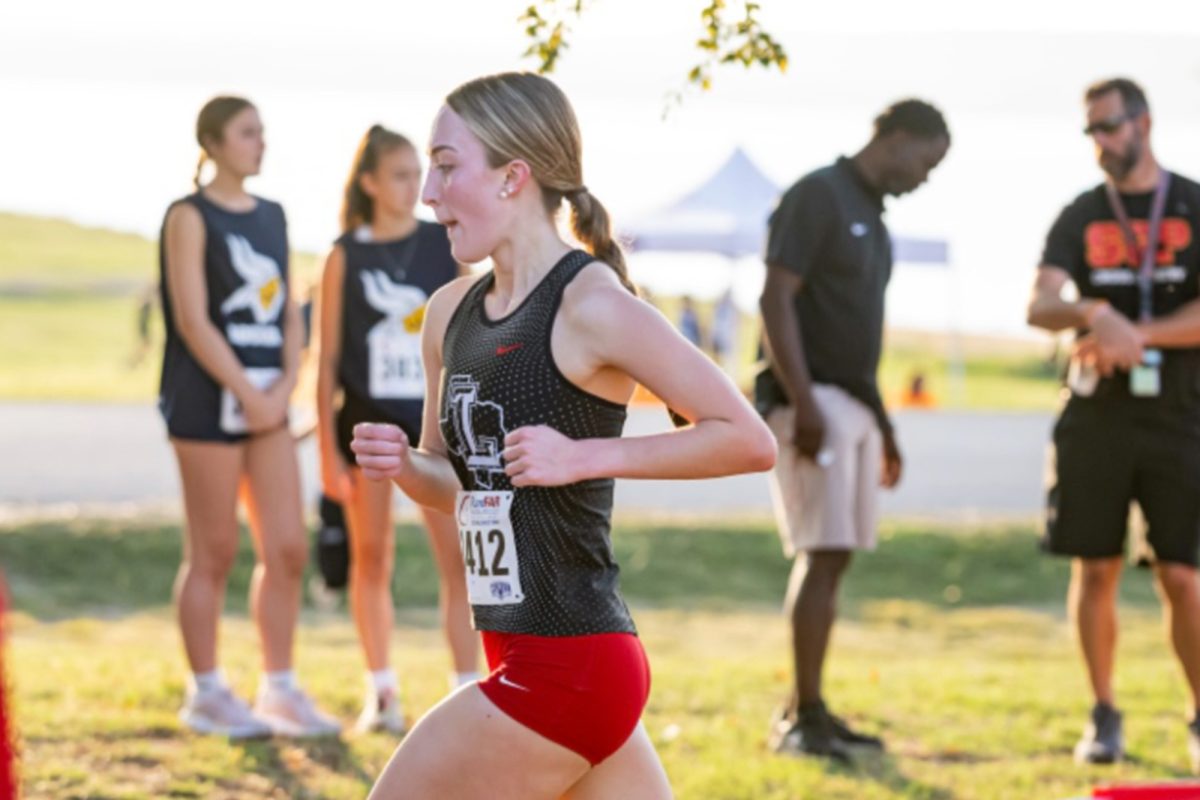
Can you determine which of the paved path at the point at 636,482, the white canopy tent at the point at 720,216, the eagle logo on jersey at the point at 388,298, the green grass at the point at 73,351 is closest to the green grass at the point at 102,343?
the green grass at the point at 73,351

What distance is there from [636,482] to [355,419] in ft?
45.3

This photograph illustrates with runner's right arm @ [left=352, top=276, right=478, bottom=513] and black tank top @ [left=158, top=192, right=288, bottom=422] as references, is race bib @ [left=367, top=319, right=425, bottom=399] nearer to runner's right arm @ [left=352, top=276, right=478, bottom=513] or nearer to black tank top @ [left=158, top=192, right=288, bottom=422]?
black tank top @ [left=158, top=192, right=288, bottom=422]

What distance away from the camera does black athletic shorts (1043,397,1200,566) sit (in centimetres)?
662

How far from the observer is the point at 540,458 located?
314 centimetres

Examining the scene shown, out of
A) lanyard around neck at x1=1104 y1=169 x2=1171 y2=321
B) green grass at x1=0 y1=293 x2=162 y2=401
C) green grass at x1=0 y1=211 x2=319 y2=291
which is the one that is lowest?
green grass at x1=0 y1=293 x2=162 y2=401

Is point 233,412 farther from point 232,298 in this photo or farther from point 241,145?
point 241,145

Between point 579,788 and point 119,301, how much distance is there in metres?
72.7

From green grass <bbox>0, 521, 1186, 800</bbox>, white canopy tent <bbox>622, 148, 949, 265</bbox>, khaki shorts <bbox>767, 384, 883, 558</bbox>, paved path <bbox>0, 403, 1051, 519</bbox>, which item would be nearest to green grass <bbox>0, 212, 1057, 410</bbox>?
white canopy tent <bbox>622, 148, 949, 265</bbox>

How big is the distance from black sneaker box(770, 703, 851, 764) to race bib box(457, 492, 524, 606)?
3.48 m

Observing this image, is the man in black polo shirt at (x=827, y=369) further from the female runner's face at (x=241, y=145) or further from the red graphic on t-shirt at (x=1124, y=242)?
the female runner's face at (x=241, y=145)

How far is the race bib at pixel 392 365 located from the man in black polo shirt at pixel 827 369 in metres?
1.26

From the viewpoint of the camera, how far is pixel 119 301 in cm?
7356

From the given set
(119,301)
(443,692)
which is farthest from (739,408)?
(119,301)

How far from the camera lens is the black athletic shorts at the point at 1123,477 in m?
6.62
